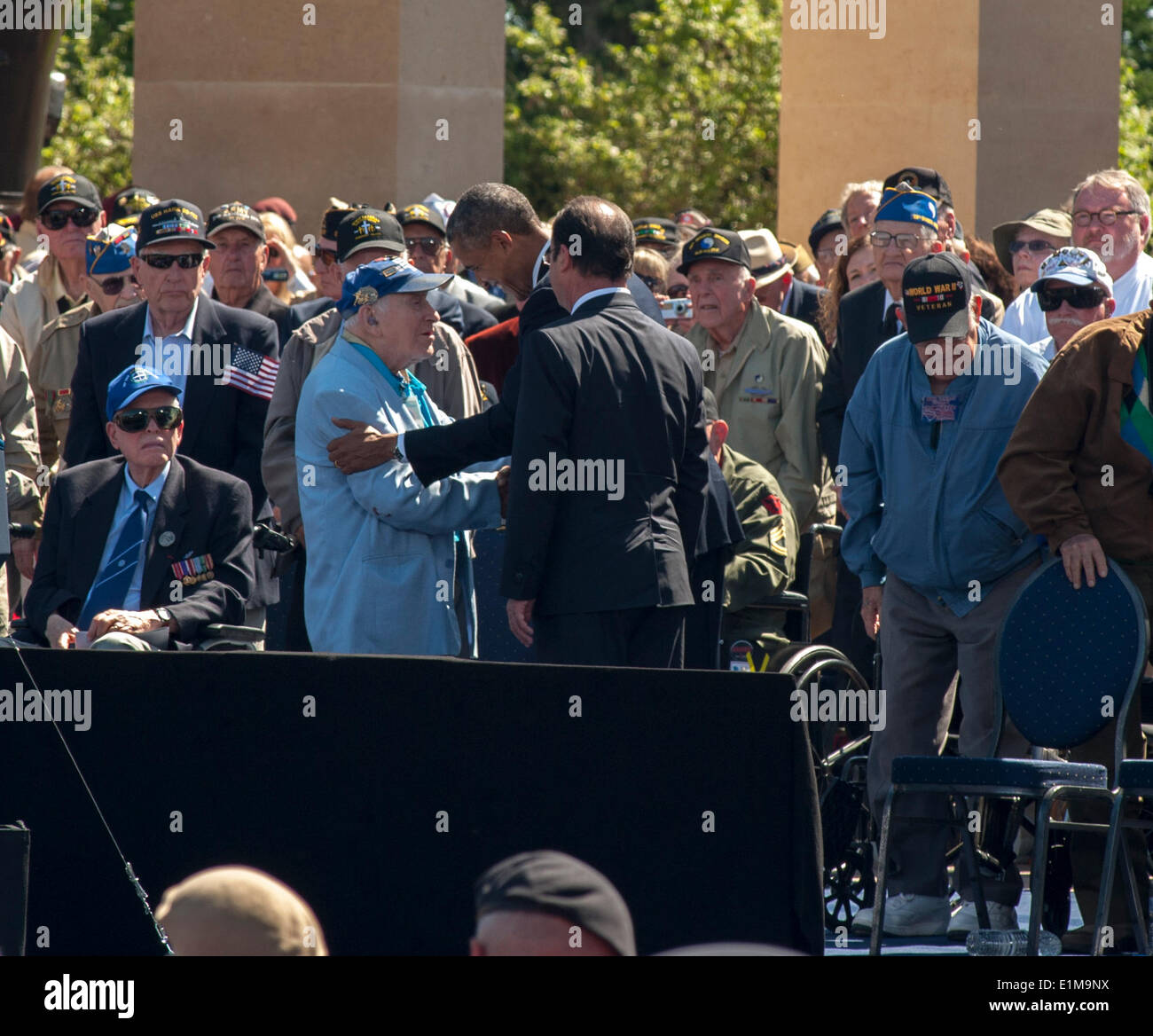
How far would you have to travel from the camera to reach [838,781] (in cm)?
669

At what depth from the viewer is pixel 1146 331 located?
614 cm

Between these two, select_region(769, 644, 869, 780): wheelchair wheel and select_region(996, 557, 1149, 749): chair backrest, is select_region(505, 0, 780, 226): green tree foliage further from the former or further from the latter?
select_region(996, 557, 1149, 749): chair backrest

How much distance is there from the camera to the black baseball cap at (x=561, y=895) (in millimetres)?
2451

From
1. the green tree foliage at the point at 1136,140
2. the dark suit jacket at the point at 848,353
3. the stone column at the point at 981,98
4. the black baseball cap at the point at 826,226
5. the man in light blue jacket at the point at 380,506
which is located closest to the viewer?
the man in light blue jacket at the point at 380,506

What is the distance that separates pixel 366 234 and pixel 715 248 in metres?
1.51

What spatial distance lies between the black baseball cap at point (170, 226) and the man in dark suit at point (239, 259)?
114 cm

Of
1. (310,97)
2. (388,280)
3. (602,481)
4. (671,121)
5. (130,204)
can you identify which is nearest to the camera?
(602,481)

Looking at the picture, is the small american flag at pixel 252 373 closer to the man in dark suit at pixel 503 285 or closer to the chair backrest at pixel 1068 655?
the man in dark suit at pixel 503 285

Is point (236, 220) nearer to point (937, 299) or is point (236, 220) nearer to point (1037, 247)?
point (1037, 247)

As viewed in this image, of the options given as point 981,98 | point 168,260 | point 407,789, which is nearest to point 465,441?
point 407,789

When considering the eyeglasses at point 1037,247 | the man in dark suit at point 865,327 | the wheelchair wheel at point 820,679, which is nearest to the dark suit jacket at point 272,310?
the man in dark suit at point 865,327
